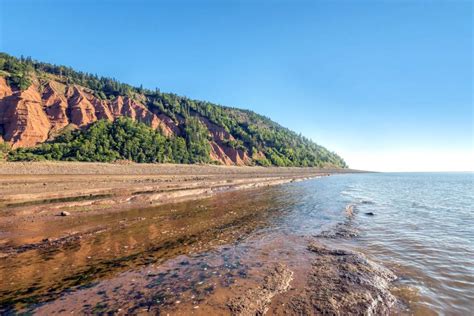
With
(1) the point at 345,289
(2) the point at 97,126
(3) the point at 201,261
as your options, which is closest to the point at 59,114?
(2) the point at 97,126

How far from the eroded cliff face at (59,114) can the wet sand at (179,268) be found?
268 ft

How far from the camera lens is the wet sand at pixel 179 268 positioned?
682 centimetres

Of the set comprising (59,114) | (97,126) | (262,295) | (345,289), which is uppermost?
(59,114)

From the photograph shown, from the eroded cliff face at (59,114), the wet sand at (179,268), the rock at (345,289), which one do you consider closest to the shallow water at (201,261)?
the wet sand at (179,268)

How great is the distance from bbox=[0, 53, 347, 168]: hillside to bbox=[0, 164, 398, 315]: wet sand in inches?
2549

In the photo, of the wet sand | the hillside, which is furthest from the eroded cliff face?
the wet sand

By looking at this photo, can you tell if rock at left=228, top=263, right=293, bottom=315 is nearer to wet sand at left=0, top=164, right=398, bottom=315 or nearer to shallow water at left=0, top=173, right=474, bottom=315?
wet sand at left=0, top=164, right=398, bottom=315

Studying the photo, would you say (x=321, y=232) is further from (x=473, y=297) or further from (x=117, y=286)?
(x=117, y=286)

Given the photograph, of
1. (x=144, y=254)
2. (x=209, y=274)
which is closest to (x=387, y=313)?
(x=209, y=274)

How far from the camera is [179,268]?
9.34 metres

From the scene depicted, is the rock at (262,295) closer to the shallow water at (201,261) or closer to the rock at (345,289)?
the shallow water at (201,261)

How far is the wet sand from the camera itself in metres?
6.82

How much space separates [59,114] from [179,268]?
10897cm

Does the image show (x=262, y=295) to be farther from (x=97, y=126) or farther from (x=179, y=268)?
(x=97, y=126)
